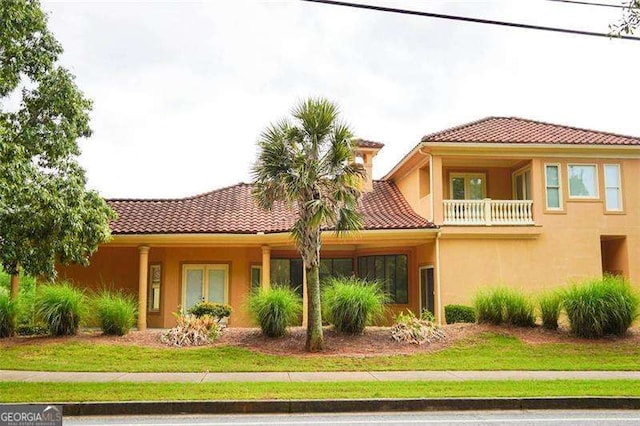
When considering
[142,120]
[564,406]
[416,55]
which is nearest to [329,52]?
[416,55]

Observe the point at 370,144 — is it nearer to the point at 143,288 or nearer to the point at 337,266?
the point at 337,266

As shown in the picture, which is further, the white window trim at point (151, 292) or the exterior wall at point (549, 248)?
the white window trim at point (151, 292)

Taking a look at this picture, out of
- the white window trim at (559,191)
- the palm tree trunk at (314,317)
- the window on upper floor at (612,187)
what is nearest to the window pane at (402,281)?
the white window trim at (559,191)

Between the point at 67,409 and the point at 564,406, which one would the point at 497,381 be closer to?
the point at 564,406

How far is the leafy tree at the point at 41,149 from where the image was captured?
14.0 metres

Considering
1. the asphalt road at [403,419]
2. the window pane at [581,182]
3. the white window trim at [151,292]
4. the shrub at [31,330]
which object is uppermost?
the window pane at [581,182]

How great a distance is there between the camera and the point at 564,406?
31.9 ft

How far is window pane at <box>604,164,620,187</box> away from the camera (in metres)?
21.1

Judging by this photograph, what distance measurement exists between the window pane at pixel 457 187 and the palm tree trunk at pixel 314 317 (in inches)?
357

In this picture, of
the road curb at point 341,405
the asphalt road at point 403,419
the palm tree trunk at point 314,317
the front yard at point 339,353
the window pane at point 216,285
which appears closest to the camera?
the asphalt road at point 403,419

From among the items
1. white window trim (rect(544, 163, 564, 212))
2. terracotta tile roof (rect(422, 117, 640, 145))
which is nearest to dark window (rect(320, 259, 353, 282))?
terracotta tile roof (rect(422, 117, 640, 145))

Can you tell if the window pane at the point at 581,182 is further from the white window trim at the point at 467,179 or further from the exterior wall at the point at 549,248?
the white window trim at the point at 467,179

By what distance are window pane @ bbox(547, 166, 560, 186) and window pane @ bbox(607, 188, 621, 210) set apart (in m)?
1.86

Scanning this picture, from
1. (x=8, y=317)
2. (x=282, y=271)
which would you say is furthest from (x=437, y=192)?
(x=8, y=317)
